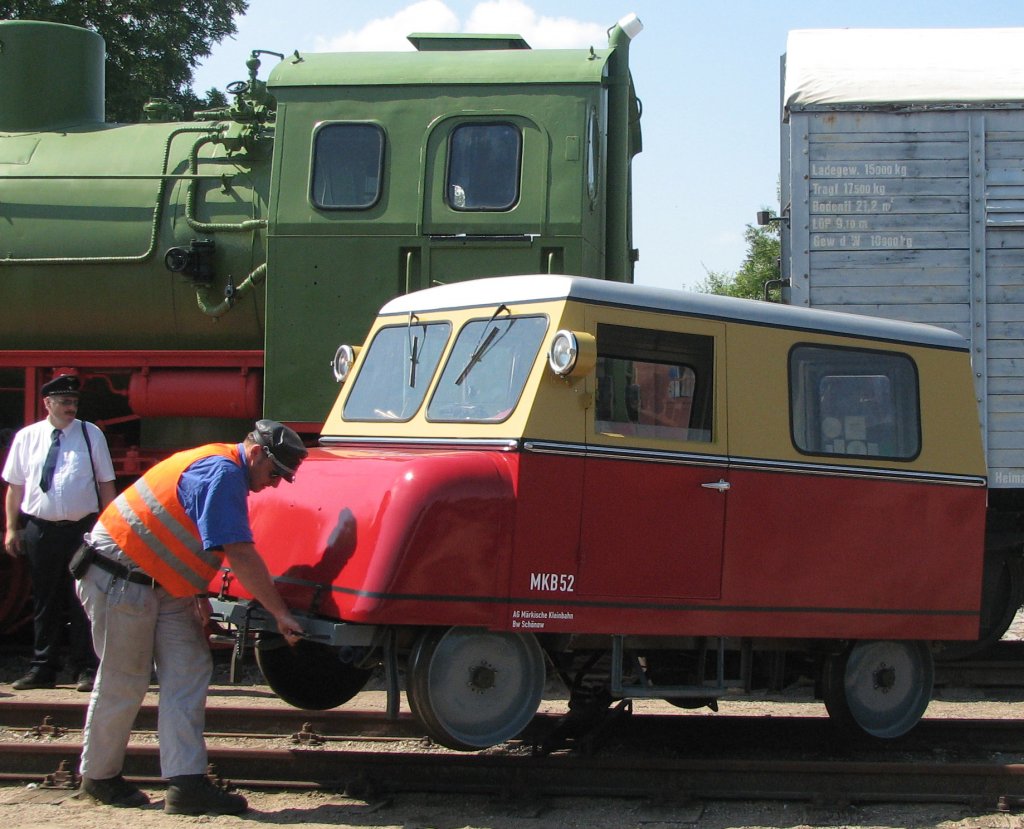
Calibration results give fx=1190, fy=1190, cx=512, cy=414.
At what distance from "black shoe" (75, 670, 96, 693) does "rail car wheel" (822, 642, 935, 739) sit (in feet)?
14.3

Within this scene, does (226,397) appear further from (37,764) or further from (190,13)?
(190,13)

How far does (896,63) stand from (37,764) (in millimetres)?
6798

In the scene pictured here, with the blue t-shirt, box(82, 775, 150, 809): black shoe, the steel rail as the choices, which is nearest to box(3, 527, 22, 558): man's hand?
the steel rail

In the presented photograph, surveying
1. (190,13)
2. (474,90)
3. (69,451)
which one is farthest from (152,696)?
(190,13)

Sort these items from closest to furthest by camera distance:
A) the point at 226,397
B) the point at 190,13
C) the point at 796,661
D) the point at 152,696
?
the point at 796,661, the point at 152,696, the point at 226,397, the point at 190,13

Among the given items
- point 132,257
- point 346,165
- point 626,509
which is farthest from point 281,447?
point 132,257

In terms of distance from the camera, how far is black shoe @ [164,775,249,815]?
482 cm

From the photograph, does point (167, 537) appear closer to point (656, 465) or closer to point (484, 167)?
point (656, 465)

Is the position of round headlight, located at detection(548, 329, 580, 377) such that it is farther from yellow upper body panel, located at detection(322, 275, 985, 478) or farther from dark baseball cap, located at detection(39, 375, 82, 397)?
dark baseball cap, located at detection(39, 375, 82, 397)

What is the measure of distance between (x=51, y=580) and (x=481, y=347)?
3601 millimetres

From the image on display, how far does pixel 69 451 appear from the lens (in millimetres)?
7207

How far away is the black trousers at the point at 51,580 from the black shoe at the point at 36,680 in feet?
0.09

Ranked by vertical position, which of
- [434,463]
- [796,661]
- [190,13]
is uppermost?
[190,13]

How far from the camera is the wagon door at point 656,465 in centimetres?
494
